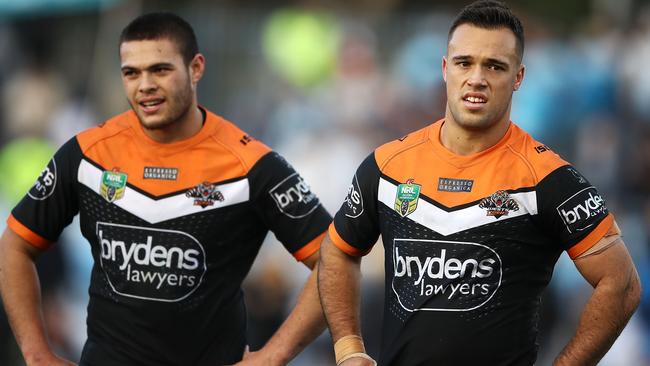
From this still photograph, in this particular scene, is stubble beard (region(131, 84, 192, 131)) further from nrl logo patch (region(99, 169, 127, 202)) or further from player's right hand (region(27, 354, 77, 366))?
player's right hand (region(27, 354, 77, 366))

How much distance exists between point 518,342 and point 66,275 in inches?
342

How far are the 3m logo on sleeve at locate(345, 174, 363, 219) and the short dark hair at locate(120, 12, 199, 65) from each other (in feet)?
4.62

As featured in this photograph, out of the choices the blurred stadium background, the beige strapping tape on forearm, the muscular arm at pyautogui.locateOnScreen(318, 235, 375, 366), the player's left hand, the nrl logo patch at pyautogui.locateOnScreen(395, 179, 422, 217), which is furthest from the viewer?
the blurred stadium background

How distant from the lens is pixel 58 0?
16828 mm

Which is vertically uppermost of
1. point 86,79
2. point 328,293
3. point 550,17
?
point 328,293

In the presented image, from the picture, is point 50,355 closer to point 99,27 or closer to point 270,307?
point 270,307

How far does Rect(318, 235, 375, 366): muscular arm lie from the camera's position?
6840mm

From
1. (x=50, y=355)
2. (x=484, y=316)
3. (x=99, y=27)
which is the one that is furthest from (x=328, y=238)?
(x=99, y=27)

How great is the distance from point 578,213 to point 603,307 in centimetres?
45

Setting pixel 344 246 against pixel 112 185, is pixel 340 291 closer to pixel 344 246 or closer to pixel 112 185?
pixel 344 246

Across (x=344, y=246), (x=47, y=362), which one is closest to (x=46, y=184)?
(x=47, y=362)

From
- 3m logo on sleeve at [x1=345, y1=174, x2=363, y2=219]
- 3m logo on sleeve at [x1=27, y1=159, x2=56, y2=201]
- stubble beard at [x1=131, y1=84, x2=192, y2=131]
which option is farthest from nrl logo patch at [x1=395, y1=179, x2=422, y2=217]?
3m logo on sleeve at [x1=27, y1=159, x2=56, y2=201]

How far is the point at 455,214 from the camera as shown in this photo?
639 cm

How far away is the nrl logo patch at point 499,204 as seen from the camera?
20.6 feet
